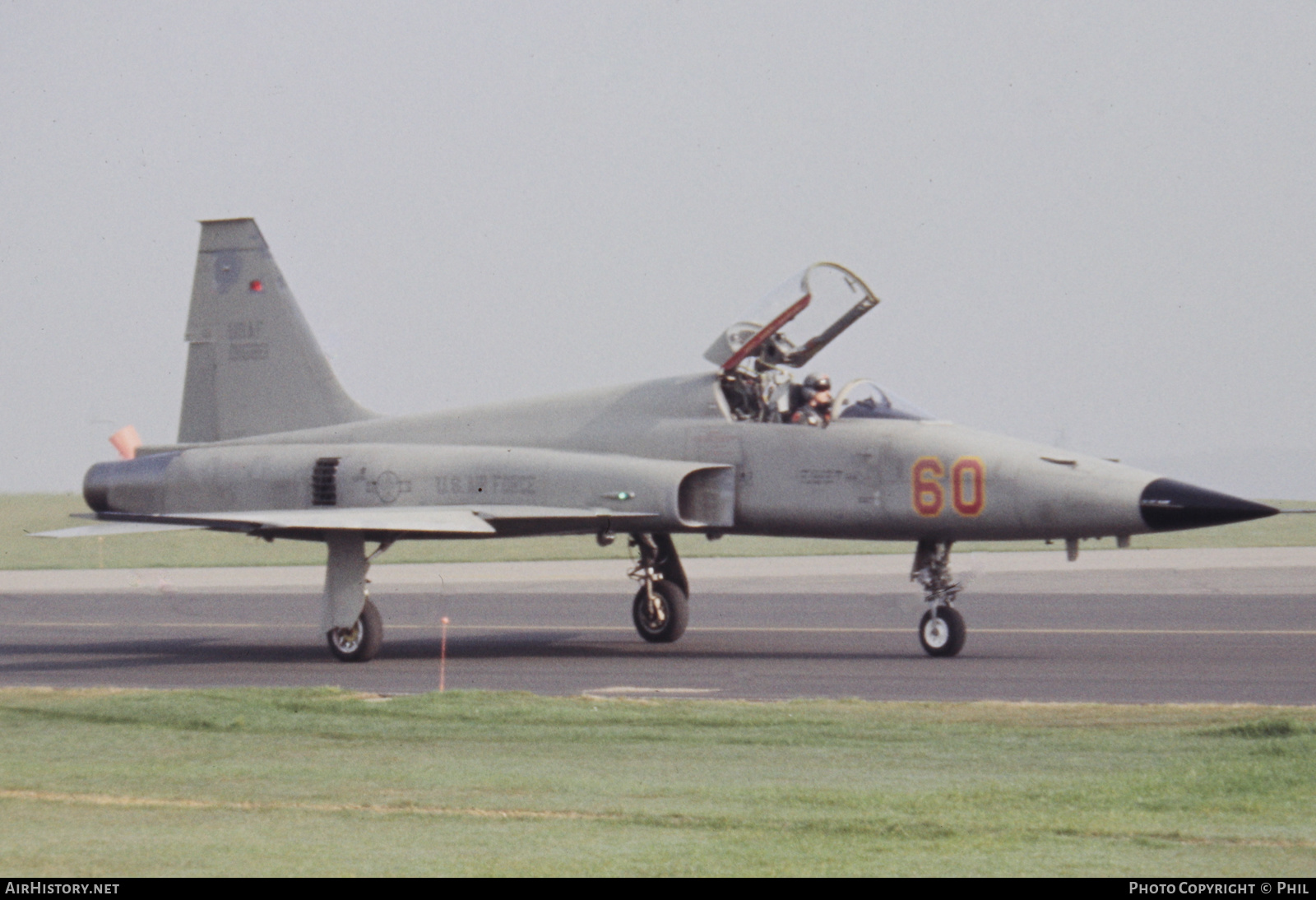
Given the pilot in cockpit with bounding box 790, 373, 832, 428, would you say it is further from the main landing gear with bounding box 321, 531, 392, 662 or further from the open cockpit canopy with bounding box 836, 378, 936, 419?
the main landing gear with bounding box 321, 531, 392, 662

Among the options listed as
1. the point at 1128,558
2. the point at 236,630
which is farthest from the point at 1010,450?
the point at 1128,558

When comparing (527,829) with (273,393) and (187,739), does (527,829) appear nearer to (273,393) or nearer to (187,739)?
(187,739)

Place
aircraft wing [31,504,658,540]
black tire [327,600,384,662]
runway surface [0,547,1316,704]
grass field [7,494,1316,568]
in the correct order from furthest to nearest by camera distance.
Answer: grass field [7,494,1316,568] → black tire [327,600,384,662] → aircraft wing [31,504,658,540] → runway surface [0,547,1316,704]

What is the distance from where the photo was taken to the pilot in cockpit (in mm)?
16719

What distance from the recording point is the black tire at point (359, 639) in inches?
679

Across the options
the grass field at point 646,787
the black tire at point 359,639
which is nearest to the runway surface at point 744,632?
the black tire at point 359,639

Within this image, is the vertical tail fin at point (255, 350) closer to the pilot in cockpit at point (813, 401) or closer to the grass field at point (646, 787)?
the pilot in cockpit at point (813, 401)

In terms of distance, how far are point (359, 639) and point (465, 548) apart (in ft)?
90.3

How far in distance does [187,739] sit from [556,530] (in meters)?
7.17

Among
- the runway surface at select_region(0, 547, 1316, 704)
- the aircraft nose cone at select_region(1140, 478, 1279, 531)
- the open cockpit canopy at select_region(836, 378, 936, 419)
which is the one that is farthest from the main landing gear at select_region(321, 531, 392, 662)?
the aircraft nose cone at select_region(1140, 478, 1279, 531)

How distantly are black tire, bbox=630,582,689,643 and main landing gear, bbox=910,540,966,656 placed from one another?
10.7ft

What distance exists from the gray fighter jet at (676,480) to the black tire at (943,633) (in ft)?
0.06

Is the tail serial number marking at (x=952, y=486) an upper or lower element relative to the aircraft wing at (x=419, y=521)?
upper

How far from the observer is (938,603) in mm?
16500
